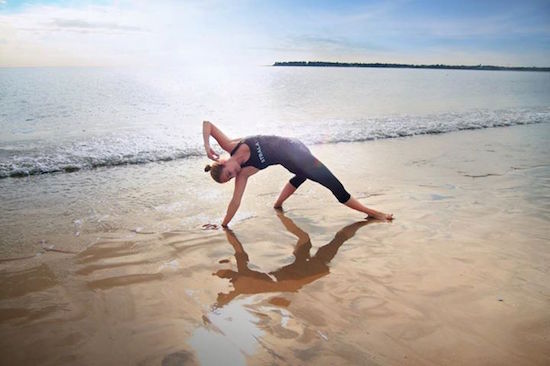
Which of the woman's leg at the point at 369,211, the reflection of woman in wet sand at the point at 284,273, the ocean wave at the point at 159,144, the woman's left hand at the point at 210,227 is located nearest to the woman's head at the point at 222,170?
the woman's left hand at the point at 210,227

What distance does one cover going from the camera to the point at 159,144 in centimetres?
1131

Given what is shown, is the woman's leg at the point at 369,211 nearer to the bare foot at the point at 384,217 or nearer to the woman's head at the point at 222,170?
the bare foot at the point at 384,217

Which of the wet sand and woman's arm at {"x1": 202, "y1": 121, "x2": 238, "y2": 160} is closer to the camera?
the wet sand

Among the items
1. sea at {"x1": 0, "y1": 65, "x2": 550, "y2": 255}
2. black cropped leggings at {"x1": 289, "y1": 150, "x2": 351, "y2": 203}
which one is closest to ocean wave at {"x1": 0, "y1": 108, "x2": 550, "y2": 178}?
sea at {"x1": 0, "y1": 65, "x2": 550, "y2": 255}

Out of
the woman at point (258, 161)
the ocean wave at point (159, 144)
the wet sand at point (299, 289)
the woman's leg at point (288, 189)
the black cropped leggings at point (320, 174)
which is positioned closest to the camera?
the wet sand at point (299, 289)

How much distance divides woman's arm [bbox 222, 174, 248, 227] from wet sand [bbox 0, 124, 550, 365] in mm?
226

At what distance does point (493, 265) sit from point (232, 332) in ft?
9.42

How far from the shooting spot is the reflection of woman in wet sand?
11.3 ft

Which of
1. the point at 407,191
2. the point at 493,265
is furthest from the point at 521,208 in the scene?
the point at 493,265

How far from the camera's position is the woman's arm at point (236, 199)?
4.88 meters

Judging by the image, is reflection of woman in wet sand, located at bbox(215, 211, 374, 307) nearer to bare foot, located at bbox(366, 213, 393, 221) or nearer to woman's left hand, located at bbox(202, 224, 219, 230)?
woman's left hand, located at bbox(202, 224, 219, 230)

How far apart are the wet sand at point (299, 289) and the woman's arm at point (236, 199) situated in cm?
23

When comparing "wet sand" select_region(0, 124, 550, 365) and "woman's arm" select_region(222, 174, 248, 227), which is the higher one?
"woman's arm" select_region(222, 174, 248, 227)

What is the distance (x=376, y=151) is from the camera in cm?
1066
